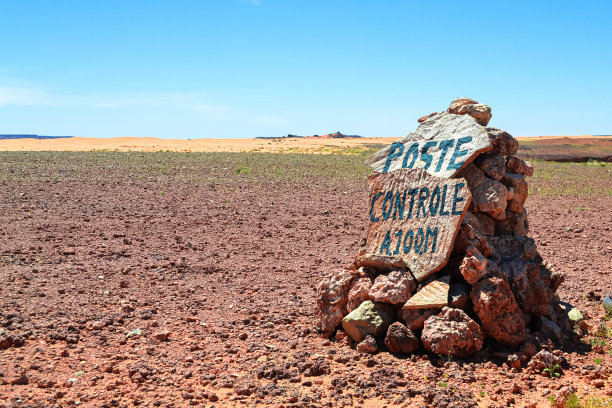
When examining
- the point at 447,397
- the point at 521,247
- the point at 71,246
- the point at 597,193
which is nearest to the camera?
the point at 447,397

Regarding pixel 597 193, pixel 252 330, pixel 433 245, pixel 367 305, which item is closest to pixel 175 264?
pixel 252 330

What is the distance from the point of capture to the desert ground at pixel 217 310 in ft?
16.7

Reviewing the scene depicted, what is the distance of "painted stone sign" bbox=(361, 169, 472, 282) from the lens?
591cm

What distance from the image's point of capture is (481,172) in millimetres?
6363

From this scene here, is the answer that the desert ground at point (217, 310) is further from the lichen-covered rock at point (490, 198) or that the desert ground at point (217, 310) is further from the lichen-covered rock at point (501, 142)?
the lichen-covered rock at point (501, 142)

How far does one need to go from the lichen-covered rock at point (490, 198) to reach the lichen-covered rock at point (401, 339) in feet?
5.23

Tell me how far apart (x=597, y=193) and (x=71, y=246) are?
52.6 feet

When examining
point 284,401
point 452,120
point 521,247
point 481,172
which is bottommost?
point 284,401

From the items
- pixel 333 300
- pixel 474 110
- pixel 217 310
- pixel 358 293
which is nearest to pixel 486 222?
pixel 474 110

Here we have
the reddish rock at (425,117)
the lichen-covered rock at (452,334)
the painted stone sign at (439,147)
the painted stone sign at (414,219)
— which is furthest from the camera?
the reddish rock at (425,117)

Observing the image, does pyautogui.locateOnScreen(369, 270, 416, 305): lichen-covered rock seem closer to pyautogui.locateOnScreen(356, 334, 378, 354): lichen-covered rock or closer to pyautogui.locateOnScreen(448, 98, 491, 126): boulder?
pyautogui.locateOnScreen(356, 334, 378, 354): lichen-covered rock

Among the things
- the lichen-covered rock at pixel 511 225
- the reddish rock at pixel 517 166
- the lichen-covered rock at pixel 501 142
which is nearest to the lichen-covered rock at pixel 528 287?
the lichen-covered rock at pixel 511 225

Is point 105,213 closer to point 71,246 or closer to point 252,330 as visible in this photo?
point 71,246

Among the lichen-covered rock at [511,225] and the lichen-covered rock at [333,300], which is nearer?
the lichen-covered rock at [333,300]
